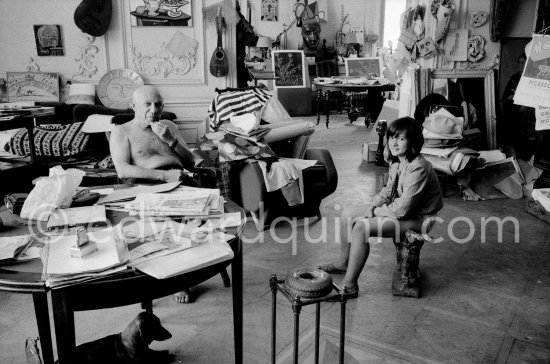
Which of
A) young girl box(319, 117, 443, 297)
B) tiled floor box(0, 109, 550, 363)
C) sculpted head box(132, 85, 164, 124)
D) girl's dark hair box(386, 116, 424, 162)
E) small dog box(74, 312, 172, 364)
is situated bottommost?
tiled floor box(0, 109, 550, 363)

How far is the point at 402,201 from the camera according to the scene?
8.70 ft

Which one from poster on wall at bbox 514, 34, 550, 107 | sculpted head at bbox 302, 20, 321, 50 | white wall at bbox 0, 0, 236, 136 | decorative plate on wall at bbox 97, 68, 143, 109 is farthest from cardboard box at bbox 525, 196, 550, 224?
sculpted head at bbox 302, 20, 321, 50

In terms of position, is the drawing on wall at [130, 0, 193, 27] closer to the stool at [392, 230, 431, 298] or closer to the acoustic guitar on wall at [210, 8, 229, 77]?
the acoustic guitar on wall at [210, 8, 229, 77]

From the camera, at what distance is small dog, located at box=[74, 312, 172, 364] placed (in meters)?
1.81

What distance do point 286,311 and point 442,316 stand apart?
83 cm

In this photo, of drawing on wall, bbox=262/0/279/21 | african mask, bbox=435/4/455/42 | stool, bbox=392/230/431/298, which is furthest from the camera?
drawing on wall, bbox=262/0/279/21

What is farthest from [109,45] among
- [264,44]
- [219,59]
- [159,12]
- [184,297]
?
[264,44]

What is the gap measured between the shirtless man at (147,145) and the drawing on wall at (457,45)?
4.00m

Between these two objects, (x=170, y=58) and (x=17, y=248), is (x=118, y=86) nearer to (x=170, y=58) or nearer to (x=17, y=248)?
(x=170, y=58)

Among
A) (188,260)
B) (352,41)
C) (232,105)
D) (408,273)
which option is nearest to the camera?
(188,260)

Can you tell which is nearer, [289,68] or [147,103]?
[147,103]

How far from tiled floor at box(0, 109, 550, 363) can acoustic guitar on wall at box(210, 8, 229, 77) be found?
2.06 metres

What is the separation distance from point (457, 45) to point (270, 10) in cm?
607

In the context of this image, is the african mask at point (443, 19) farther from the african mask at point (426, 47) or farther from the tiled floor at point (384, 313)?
the tiled floor at point (384, 313)
